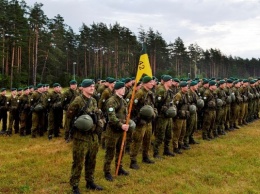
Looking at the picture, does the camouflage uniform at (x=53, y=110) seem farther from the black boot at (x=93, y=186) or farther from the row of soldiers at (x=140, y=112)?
the black boot at (x=93, y=186)

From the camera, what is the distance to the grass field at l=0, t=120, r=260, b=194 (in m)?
6.90

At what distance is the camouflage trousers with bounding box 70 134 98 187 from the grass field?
0.55 metres

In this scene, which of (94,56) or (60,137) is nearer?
(60,137)

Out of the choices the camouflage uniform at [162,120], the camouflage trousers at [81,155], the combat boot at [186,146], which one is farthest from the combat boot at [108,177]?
the combat boot at [186,146]

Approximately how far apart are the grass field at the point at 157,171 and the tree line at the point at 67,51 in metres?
32.6

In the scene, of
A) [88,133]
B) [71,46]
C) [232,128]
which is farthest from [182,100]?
[71,46]

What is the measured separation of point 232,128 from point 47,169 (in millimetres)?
9600

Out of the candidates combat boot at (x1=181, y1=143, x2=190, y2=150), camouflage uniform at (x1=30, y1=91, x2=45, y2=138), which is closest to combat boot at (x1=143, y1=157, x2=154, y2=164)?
combat boot at (x1=181, y1=143, x2=190, y2=150)

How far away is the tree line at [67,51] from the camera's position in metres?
41.7

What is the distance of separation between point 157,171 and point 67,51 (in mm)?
53659

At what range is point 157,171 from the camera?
8125 mm

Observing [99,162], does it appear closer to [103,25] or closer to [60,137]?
[60,137]

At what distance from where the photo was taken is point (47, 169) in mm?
8234

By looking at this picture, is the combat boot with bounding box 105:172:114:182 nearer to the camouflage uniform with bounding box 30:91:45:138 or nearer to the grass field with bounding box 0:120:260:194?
the grass field with bounding box 0:120:260:194
